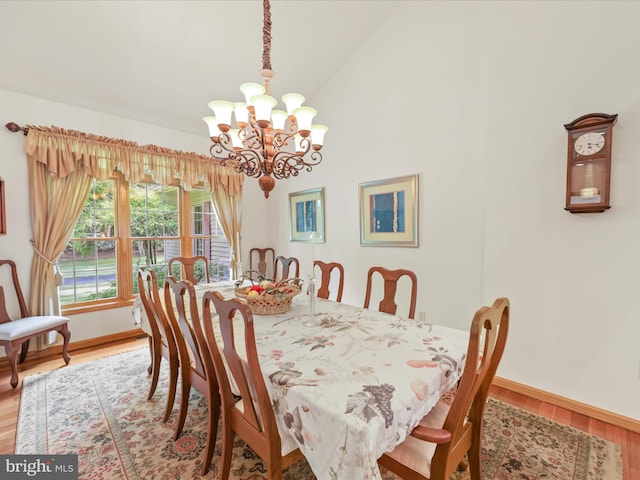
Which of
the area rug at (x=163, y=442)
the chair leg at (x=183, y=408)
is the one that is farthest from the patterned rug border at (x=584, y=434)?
the chair leg at (x=183, y=408)

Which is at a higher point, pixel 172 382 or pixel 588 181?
pixel 588 181

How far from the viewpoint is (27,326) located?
100 inches

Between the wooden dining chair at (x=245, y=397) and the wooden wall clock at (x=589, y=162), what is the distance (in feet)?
7.65

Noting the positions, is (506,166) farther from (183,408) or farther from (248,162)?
(183,408)

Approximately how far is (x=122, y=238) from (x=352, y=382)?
361 centimetres

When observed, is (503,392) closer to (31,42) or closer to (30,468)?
(30,468)

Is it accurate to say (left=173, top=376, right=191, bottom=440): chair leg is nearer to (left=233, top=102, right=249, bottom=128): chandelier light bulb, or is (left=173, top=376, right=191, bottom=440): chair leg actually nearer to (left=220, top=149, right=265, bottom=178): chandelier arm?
(left=220, top=149, right=265, bottom=178): chandelier arm

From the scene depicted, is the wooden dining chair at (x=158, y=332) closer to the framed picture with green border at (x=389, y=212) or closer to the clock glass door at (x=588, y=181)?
the framed picture with green border at (x=389, y=212)

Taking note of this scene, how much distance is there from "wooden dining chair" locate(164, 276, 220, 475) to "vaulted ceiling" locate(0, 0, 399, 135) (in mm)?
2474

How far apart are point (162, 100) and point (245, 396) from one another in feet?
11.7

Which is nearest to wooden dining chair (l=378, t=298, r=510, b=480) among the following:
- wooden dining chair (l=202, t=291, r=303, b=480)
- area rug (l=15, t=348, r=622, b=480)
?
wooden dining chair (l=202, t=291, r=303, b=480)

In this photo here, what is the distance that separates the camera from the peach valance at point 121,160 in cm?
288

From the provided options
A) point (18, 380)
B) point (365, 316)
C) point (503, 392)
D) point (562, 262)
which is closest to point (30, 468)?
point (18, 380)

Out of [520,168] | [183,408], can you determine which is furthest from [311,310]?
[520,168]
